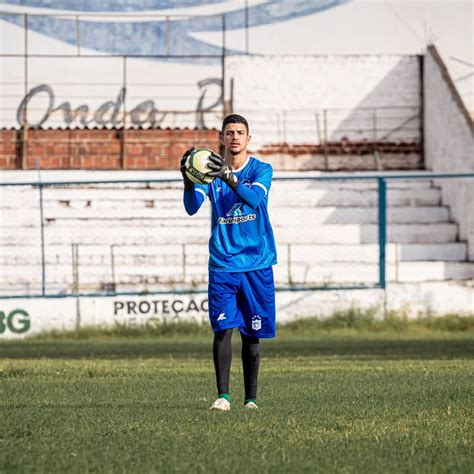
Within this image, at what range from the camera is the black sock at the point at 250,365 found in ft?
28.5

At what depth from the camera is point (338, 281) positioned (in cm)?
2283

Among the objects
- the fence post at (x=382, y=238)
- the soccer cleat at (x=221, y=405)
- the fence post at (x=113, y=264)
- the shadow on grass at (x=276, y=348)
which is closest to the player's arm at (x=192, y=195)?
the soccer cleat at (x=221, y=405)

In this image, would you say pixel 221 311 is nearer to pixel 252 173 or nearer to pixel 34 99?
pixel 252 173

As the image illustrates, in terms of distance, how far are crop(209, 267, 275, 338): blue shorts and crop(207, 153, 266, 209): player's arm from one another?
0.51 m

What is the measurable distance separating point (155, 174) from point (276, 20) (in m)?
4.88

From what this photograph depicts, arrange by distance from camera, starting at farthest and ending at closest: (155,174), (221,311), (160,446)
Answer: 1. (155,174)
2. (221,311)
3. (160,446)

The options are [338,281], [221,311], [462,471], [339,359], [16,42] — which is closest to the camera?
[462,471]

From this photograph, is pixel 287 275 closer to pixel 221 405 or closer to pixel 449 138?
pixel 449 138

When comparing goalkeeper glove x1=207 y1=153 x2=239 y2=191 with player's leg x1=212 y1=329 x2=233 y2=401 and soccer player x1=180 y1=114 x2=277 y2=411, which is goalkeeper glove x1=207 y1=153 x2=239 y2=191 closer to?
soccer player x1=180 y1=114 x2=277 y2=411

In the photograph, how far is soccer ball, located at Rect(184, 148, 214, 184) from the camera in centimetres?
809

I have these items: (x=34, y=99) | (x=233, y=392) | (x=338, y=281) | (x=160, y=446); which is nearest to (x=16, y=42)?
(x=34, y=99)

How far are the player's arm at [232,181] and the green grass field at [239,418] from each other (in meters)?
1.28

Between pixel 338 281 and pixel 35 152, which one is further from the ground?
pixel 35 152

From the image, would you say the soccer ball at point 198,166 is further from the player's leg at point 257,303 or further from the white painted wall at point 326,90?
the white painted wall at point 326,90
